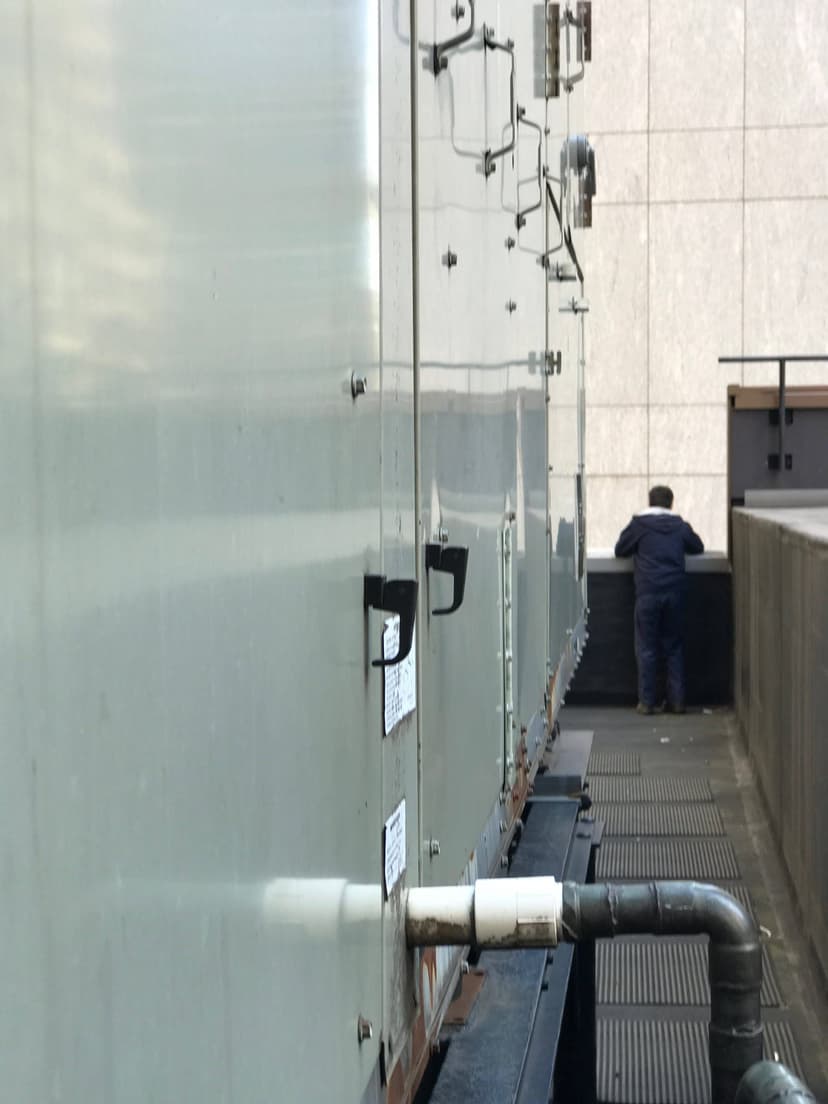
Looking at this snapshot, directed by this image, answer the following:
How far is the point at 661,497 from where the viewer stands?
475 inches

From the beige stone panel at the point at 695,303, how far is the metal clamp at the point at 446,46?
44.8 ft

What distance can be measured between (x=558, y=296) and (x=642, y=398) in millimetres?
10994

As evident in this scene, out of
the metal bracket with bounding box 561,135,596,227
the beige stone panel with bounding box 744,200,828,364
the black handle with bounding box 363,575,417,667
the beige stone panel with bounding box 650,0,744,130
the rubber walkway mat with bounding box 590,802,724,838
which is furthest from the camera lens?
the beige stone panel with bounding box 650,0,744,130

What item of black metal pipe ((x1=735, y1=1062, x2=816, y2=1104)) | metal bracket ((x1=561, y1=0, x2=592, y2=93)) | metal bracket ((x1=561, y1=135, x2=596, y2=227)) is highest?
metal bracket ((x1=561, y1=0, x2=592, y2=93))

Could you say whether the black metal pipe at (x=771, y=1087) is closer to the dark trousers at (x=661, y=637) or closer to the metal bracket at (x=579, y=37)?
the metal bracket at (x=579, y=37)

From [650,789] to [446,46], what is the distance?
275 inches

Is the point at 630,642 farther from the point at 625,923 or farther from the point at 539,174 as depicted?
the point at 625,923

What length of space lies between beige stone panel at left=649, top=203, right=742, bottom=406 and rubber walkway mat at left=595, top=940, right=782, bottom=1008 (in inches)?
412

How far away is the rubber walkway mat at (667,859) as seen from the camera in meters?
7.05

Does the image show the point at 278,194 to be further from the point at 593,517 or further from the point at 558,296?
the point at 593,517

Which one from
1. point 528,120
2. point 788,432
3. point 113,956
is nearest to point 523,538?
point 528,120

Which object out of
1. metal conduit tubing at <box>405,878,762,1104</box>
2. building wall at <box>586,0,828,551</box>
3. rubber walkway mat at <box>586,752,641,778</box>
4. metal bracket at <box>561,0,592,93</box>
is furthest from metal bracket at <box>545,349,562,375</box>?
building wall at <box>586,0,828,551</box>

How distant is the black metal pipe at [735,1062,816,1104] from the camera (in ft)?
7.67

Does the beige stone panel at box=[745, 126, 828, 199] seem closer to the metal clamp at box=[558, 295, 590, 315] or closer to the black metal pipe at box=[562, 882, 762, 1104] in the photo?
the metal clamp at box=[558, 295, 590, 315]
